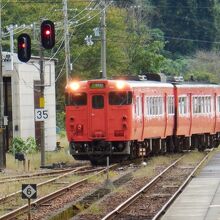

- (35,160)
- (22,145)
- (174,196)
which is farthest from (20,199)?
(22,145)

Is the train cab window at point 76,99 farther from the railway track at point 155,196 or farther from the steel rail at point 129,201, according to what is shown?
the steel rail at point 129,201

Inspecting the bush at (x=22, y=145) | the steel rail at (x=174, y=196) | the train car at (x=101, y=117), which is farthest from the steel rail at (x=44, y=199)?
the bush at (x=22, y=145)

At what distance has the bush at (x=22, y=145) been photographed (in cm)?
4172

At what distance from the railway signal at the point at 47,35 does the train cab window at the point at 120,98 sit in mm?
5985

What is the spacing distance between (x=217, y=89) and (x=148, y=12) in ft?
205

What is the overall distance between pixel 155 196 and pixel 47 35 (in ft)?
20.7

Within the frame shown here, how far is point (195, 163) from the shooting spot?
33.6 metres

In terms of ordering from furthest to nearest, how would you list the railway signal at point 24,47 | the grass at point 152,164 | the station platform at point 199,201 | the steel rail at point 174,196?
the grass at point 152,164, the railway signal at point 24,47, the steel rail at point 174,196, the station platform at point 199,201

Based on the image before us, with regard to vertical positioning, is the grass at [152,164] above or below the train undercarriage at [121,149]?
below

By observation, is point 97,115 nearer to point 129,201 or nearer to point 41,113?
point 41,113

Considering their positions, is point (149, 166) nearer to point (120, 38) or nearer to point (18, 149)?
point (18, 149)

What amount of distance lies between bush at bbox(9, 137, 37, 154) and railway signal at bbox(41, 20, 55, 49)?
1492cm

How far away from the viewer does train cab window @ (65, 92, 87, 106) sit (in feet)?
106

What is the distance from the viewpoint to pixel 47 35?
26703mm
